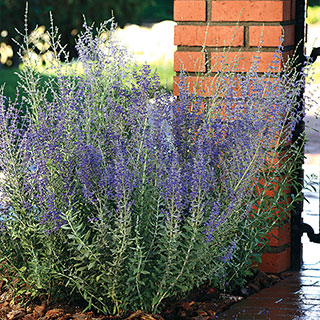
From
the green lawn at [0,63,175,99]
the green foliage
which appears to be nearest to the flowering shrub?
the green lawn at [0,63,175,99]

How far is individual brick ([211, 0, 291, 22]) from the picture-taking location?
394 centimetres

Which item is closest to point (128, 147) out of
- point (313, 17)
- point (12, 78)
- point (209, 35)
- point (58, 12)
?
point (209, 35)

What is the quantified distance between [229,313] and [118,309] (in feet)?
1.90

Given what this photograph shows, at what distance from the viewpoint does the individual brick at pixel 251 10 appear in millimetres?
3941

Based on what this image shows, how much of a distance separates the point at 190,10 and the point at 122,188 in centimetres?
154

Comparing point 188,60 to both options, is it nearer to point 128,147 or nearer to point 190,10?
point 190,10

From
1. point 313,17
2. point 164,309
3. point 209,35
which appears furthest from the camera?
point 313,17

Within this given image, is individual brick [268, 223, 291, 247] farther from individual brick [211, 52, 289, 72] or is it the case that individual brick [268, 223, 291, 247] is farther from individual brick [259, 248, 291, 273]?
individual brick [211, 52, 289, 72]

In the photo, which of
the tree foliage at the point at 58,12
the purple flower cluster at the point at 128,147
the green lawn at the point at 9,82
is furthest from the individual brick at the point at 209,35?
the tree foliage at the point at 58,12

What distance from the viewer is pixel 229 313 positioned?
3451 millimetres

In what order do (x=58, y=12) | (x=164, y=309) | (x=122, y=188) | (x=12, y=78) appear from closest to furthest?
(x=122, y=188) < (x=164, y=309) < (x=12, y=78) < (x=58, y=12)

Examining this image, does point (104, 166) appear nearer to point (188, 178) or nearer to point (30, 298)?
point (188, 178)

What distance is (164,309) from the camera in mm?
3408

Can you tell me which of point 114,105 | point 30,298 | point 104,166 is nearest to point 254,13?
point 114,105
